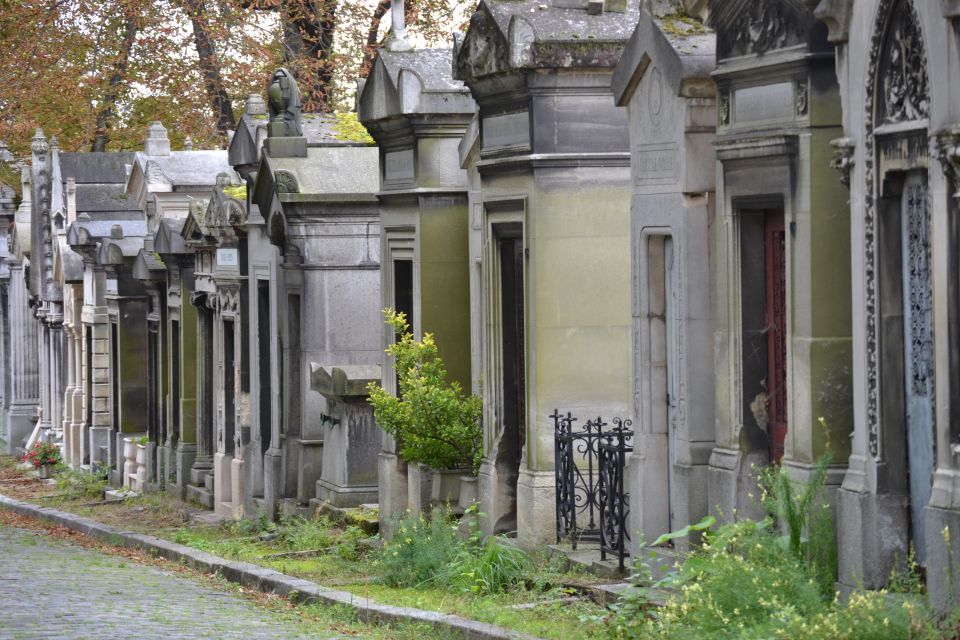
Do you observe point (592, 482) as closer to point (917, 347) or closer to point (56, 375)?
point (917, 347)

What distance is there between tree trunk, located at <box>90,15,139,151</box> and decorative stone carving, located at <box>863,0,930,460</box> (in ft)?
80.1

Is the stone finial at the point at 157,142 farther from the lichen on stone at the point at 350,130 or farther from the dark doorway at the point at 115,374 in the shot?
the lichen on stone at the point at 350,130

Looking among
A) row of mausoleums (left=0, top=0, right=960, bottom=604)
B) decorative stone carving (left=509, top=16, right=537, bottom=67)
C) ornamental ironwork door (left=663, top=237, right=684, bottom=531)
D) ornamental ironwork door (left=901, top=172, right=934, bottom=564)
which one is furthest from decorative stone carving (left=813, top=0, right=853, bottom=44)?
decorative stone carving (left=509, top=16, right=537, bottom=67)

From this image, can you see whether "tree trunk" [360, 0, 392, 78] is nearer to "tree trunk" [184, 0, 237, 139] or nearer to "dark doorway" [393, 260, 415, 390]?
"tree trunk" [184, 0, 237, 139]

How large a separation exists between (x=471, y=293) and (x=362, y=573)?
2.30 metres

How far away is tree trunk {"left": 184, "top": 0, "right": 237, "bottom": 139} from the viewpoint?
30.8 metres

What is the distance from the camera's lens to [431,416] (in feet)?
45.4

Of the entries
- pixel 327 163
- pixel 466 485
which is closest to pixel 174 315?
pixel 327 163

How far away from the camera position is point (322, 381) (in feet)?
54.1

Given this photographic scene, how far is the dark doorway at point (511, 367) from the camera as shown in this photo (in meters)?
→ 13.2

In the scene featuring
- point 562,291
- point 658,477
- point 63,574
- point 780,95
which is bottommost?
point 63,574

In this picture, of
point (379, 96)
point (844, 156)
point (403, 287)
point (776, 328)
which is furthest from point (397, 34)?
point (844, 156)

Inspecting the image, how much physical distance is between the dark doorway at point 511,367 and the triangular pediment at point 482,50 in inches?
46.1

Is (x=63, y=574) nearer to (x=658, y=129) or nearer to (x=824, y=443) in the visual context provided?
(x=658, y=129)
